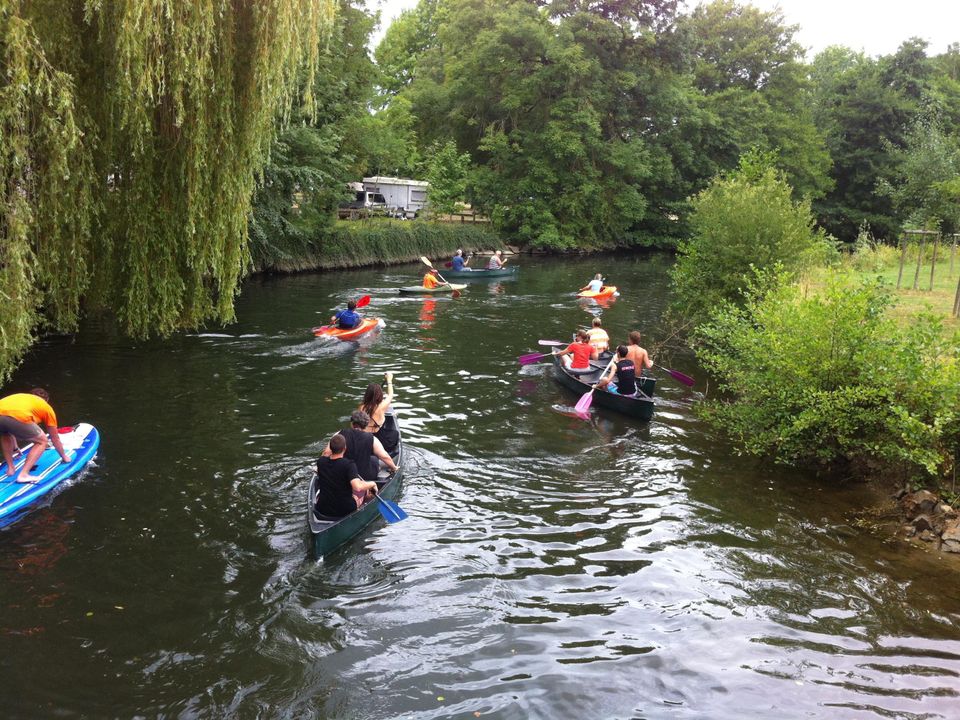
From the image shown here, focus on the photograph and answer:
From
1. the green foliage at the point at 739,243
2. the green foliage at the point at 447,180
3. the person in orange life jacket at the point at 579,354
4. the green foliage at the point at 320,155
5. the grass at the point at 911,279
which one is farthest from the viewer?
the green foliage at the point at 447,180

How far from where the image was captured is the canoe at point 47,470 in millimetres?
8188

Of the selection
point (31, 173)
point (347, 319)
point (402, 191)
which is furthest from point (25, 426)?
point (402, 191)

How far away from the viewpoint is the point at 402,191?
4847 cm

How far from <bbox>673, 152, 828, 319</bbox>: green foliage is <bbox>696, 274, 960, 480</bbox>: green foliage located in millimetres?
6912

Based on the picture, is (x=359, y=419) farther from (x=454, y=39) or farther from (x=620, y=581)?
(x=454, y=39)

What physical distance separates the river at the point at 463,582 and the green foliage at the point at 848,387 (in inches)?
26.1

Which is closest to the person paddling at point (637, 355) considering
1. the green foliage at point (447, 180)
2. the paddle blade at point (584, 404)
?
the paddle blade at point (584, 404)

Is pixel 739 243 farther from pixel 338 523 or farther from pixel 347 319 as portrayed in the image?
pixel 338 523

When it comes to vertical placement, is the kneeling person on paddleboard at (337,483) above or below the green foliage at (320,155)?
below

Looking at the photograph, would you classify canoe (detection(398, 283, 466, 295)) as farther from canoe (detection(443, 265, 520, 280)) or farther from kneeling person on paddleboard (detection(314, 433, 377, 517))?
kneeling person on paddleboard (detection(314, 433, 377, 517))

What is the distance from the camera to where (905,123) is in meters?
48.7

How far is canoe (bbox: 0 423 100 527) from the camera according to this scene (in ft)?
26.9

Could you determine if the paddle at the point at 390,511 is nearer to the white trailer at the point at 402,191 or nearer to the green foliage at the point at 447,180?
the green foliage at the point at 447,180

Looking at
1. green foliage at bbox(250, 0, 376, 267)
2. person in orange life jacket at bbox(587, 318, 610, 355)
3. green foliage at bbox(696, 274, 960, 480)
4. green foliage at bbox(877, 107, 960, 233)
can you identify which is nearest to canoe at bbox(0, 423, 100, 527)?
green foliage at bbox(696, 274, 960, 480)
